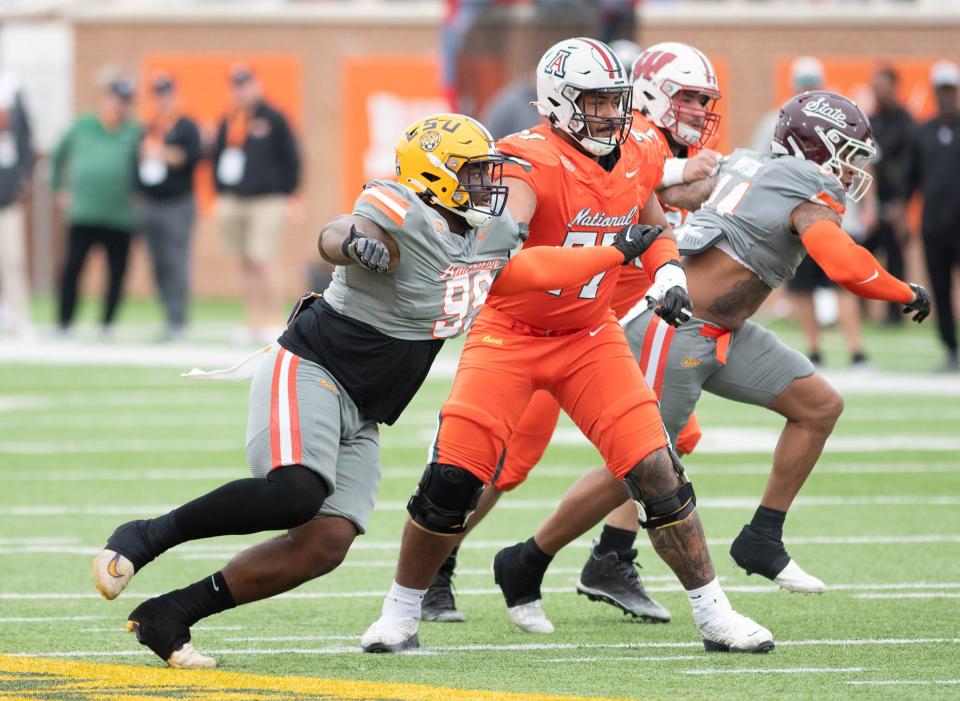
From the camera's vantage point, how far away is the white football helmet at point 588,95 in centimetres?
600

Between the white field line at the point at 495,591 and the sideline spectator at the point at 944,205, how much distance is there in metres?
8.18

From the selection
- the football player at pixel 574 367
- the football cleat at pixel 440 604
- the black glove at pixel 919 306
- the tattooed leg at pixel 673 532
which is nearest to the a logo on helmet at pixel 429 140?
the football player at pixel 574 367

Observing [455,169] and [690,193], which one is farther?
[690,193]

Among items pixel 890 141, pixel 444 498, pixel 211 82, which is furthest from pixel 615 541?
pixel 211 82

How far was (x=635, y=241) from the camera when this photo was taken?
5.82m

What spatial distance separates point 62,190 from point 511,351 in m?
13.0

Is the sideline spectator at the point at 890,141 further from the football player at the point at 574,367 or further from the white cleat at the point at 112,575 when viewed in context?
the white cleat at the point at 112,575

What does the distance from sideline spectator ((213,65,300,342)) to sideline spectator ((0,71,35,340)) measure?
5.97 feet

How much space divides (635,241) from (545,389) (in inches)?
25.8

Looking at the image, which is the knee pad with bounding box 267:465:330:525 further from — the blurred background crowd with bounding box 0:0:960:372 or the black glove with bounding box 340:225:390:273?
the blurred background crowd with bounding box 0:0:960:372

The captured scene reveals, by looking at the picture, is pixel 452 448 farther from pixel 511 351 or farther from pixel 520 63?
pixel 520 63

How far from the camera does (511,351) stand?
19.9 feet

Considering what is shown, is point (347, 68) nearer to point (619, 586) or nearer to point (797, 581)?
point (619, 586)

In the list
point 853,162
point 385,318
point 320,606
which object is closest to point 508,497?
point 320,606
